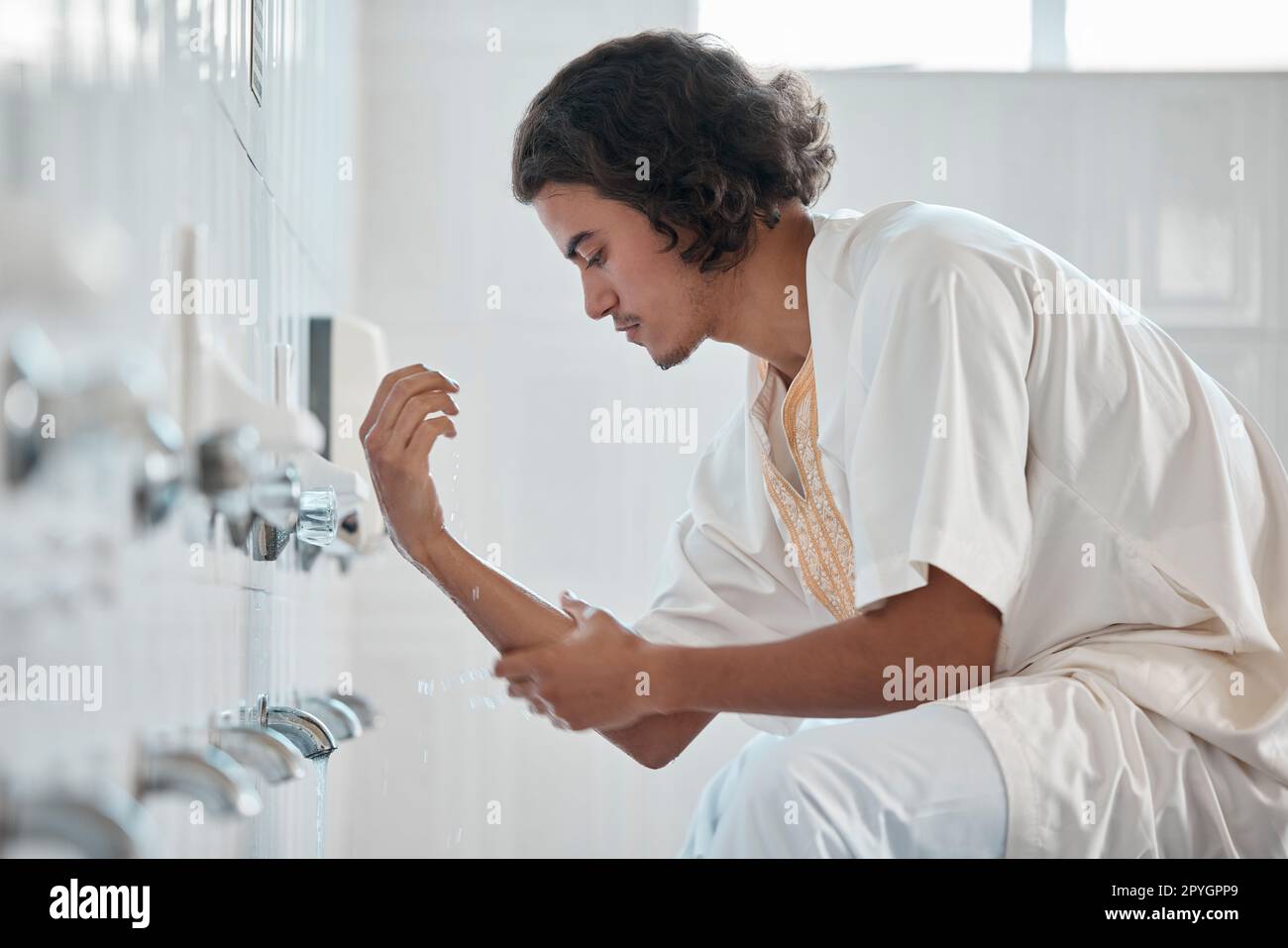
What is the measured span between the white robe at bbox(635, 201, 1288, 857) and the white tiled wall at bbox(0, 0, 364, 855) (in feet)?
1.38

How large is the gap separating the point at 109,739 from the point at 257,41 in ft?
1.87

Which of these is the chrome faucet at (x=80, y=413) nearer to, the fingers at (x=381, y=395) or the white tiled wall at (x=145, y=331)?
the white tiled wall at (x=145, y=331)

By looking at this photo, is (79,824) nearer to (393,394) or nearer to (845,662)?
(845,662)

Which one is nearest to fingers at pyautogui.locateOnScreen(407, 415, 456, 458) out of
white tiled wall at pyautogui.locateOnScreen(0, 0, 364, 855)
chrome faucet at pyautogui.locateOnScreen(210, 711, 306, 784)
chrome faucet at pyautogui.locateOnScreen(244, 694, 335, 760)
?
white tiled wall at pyautogui.locateOnScreen(0, 0, 364, 855)

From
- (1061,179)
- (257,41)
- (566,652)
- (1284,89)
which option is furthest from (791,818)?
(1284,89)

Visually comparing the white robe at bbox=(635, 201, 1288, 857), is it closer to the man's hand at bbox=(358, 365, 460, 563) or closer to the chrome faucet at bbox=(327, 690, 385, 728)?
the man's hand at bbox=(358, 365, 460, 563)

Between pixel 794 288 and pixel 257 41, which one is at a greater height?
pixel 257 41

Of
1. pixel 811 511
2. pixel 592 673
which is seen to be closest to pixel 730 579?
pixel 811 511

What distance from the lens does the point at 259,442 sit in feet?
2.47

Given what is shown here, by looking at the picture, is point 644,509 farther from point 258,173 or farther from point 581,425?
point 258,173

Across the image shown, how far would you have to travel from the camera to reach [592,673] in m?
0.81

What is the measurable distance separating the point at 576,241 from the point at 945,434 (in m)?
0.46

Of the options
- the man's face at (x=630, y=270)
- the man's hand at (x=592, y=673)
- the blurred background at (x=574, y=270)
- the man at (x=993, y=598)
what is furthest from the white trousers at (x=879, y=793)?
the blurred background at (x=574, y=270)

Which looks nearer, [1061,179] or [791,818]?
[791,818]
